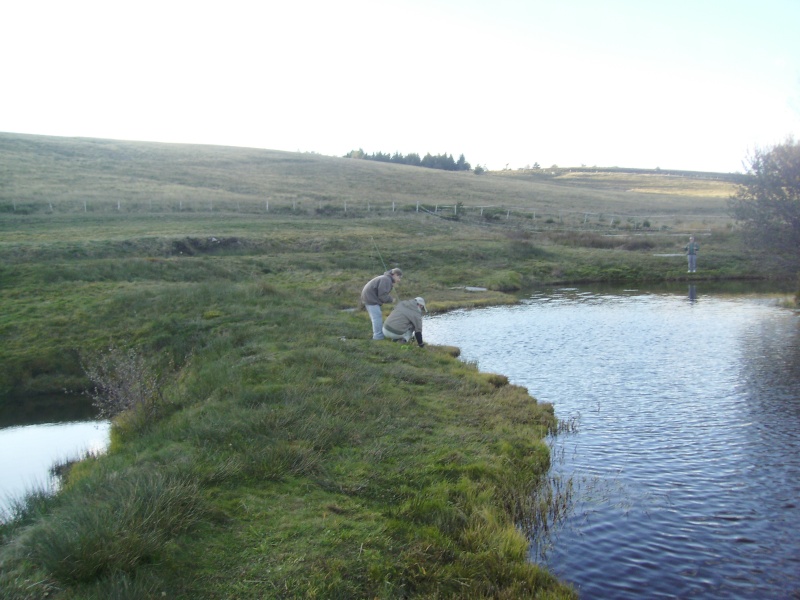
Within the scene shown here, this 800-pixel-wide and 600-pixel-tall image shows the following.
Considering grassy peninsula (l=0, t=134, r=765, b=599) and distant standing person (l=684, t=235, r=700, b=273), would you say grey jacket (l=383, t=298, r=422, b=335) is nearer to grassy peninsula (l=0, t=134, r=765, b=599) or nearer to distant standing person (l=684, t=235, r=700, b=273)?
grassy peninsula (l=0, t=134, r=765, b=599)

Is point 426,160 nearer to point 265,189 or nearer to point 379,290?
point 265,189

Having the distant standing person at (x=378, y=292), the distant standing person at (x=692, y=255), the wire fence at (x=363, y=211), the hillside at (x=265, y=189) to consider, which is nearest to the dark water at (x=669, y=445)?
the distant standing person at (x=378, y=292)

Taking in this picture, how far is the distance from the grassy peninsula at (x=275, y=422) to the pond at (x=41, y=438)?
796 mm

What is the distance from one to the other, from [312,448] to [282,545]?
2.41 meters

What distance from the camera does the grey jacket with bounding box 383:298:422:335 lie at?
56.3 feet

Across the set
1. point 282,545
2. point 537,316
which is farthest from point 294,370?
point 537,316

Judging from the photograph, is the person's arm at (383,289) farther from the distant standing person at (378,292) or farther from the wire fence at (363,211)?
the wire fence at (363,211)

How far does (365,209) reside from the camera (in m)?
60.7

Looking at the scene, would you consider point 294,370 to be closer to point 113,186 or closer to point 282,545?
point 282,545

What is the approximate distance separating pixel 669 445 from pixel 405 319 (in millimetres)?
7783

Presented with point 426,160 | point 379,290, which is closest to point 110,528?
point 379,290

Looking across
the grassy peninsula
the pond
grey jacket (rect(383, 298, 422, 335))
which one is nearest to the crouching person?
grey jacket (rect(383, 298, 422, 335))

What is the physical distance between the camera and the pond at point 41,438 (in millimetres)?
11109

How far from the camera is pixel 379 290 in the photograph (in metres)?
16.9
